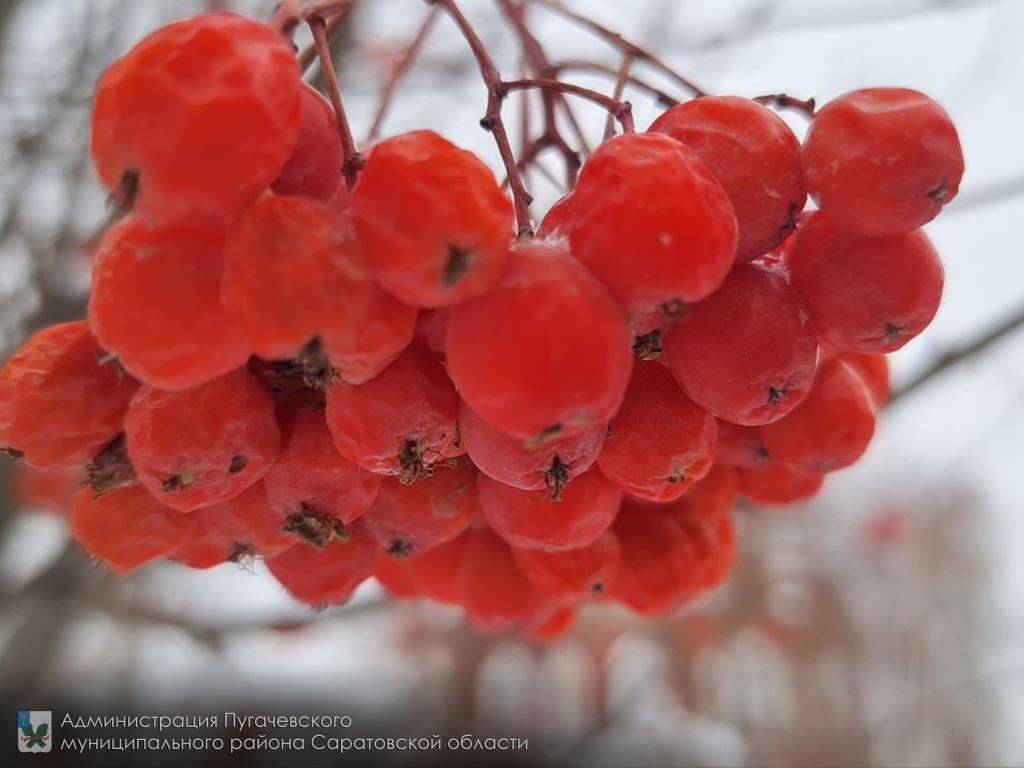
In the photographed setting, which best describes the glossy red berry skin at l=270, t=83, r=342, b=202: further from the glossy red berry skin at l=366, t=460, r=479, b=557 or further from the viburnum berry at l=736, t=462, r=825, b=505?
the viburnum berry at l=736, t=462, r=825, b=505

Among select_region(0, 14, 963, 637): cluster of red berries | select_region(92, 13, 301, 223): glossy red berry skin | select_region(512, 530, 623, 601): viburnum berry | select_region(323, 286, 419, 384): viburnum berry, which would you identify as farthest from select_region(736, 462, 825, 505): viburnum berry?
select_region(92, 13, 301, 223): glossy red berry skin

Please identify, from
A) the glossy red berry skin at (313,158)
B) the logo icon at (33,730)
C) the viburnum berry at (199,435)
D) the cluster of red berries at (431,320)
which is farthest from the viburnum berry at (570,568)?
the logo icon at (33,730)

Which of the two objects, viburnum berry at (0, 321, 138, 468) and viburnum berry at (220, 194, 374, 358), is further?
viburnum berry at (0, 321, 138, 468)

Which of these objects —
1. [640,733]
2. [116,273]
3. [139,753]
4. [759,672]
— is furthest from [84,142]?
[759,672]

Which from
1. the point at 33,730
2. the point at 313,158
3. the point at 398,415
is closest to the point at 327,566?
the point at 398,415

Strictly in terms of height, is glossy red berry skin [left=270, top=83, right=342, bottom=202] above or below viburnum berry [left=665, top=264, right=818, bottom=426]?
above

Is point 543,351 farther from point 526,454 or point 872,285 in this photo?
point 872,285
